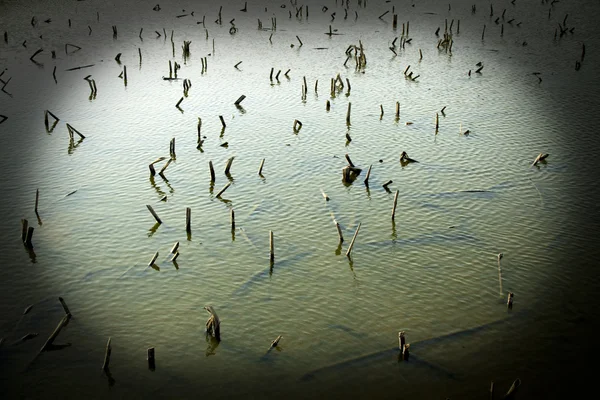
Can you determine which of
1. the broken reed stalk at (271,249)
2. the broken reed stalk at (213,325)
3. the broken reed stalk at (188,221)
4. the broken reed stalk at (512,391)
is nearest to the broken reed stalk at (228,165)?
the broken reed stalk at (188,221)

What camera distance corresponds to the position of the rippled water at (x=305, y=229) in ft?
17.6

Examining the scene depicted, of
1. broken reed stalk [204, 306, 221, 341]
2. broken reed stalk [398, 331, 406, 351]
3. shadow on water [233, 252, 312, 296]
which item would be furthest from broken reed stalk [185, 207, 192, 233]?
broken reed stalk [398, 331, 406, 351]

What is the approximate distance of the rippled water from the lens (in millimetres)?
5371

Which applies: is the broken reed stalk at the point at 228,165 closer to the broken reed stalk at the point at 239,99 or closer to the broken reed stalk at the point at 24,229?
the broken reed stalk at the point at 24,229

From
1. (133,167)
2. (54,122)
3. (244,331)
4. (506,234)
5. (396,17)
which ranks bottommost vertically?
(244,331)

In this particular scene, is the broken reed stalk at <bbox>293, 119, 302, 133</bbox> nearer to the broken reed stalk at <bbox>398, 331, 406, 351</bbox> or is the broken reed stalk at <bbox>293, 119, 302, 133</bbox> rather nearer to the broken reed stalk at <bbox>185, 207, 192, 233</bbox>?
the broken reed stalk at <bbox>185, 207, 192, 233</bbox>

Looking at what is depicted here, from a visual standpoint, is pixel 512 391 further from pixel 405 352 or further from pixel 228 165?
pixel 228 165

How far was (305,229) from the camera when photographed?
25.5ft

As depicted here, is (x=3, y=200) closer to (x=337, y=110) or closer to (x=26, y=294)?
(x=26, y=294)

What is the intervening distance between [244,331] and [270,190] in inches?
131

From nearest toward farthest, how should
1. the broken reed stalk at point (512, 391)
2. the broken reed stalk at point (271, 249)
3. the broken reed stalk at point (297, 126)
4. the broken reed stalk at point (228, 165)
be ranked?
the broken reed stalk at point (512, 391)
the broken reed stalk at point (271, 249)
the broken reed stalk at point (228, 165)
the broken reed stalk at point (297, 126)

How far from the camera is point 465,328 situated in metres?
5.81

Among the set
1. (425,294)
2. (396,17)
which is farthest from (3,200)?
(396,17)

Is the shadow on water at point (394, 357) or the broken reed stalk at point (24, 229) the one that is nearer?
the shadow on water at point (394, 357)
